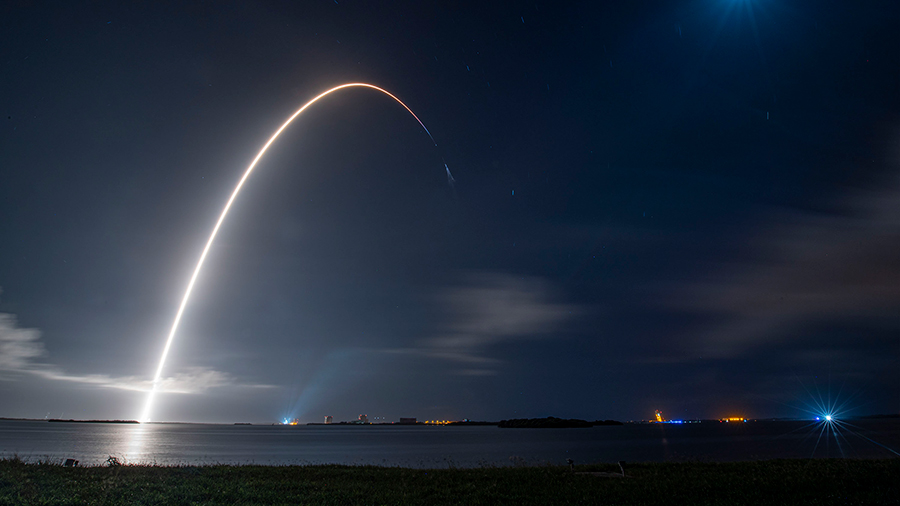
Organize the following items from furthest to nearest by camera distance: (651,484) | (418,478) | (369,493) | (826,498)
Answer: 1. (418,478)
2. (651,484)
3. (369,493)
4. (826,498)

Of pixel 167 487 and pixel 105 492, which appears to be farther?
pixel 167 487

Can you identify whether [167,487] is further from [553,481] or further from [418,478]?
[553,481]

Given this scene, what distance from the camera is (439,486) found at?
21922 mm

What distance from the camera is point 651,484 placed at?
74.0 ft

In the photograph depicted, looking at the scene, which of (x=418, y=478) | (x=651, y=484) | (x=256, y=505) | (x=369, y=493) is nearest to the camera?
(x=256, y=505)

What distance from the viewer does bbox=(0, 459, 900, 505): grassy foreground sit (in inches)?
729

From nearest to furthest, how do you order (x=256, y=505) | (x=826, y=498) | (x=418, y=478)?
(x=256, y=505) → (x=826, y=498) → (x=418, y=478)

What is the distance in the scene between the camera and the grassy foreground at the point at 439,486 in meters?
18.5

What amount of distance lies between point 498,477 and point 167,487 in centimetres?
1410

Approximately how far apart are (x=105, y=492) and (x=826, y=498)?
26340 mm

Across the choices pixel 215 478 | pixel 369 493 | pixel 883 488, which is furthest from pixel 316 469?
pixel 883 488

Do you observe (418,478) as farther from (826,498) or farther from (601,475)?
(826,498)

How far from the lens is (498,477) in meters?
24.4

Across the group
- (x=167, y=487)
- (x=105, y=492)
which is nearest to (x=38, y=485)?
(x=105, y=492)
